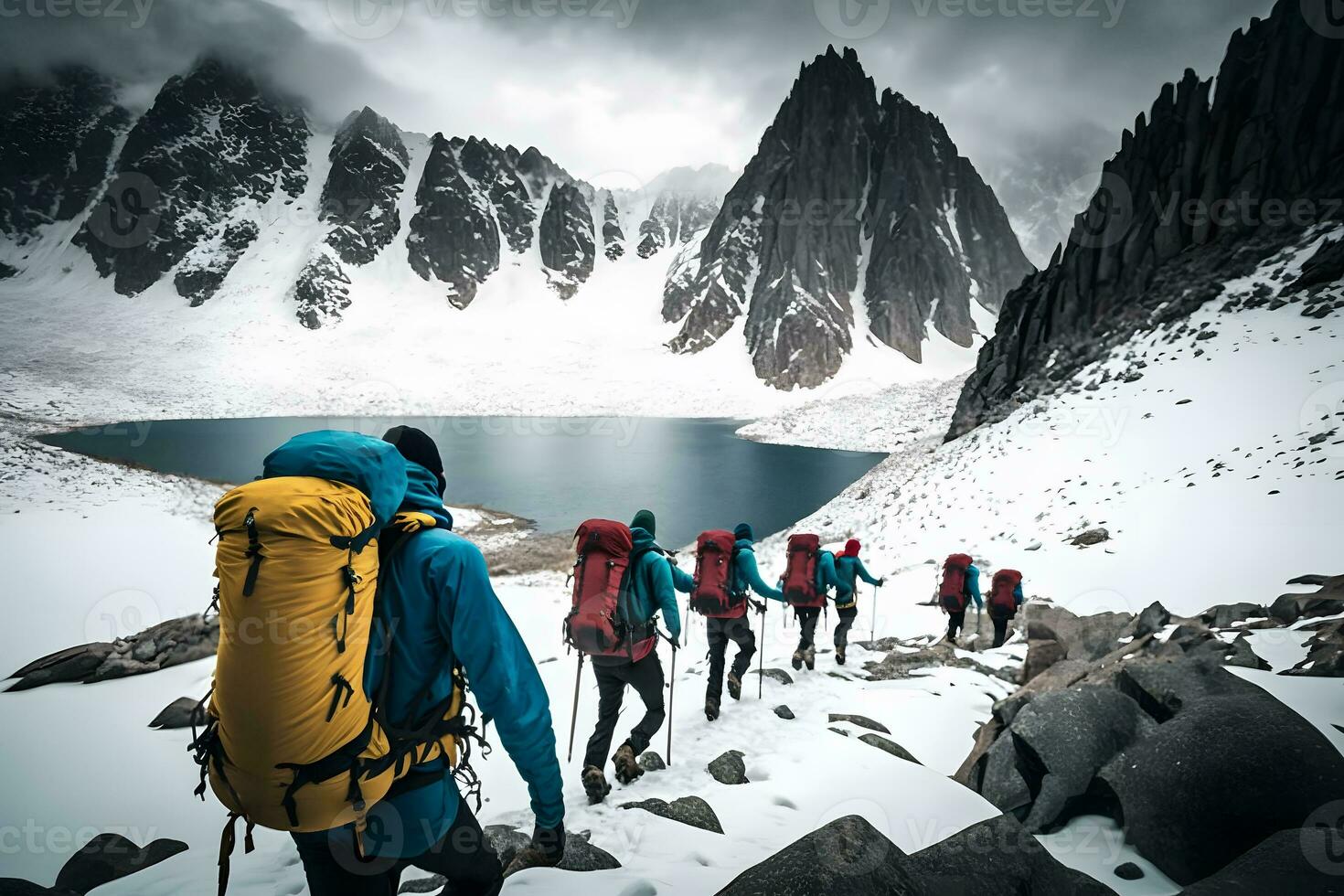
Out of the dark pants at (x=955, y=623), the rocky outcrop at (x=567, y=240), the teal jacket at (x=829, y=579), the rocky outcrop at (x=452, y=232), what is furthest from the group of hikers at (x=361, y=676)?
the rocky outcrop at (x=567, y=240)

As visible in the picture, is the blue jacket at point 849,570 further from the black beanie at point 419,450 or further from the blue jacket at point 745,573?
the black beanie at point 419,450

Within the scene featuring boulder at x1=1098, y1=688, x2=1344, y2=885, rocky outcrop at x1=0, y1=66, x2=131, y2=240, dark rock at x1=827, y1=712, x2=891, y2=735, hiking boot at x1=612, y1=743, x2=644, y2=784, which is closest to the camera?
boulder at x1=1098, y1=688, x2=1344, y2=885

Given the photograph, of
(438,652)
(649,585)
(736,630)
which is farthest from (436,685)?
(736,630)

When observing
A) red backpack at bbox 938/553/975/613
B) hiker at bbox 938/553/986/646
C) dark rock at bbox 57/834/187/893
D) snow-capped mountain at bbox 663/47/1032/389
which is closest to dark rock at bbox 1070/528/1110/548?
hiker at bbox 938/553/986/646

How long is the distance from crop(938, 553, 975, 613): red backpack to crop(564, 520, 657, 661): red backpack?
6966 millimetres

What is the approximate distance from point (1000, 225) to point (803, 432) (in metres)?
107

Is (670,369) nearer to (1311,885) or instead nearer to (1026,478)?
(1026,478)

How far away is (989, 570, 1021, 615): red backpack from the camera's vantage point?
869cm

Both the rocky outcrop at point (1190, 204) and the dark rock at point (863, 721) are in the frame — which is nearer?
the dark rock at point (863, 721)

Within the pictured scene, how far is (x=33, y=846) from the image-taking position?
3.84 metres

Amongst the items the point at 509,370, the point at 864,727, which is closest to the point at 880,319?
the point at 509,370

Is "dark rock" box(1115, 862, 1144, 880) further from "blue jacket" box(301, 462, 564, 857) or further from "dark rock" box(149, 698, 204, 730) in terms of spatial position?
"dark rock" box(149, 698, 204, 730)

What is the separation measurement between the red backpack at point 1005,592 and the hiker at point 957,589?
0.25 meters

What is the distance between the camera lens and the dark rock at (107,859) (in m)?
3.46
